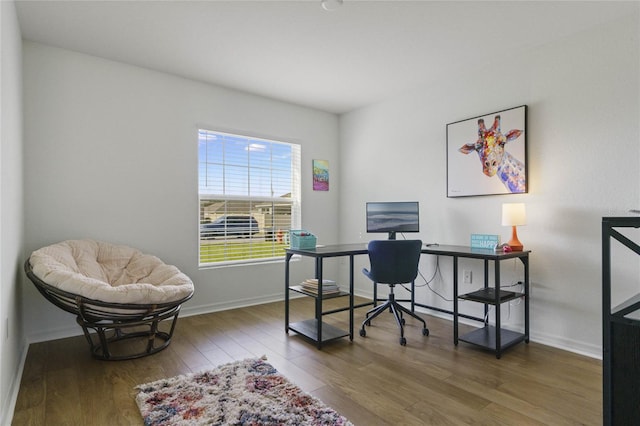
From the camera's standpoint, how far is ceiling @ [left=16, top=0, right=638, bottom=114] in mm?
2527

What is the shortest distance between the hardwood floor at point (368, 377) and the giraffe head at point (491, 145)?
1.64 meters

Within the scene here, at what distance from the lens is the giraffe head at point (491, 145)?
3.28 m

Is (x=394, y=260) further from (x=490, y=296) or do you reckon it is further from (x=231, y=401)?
(x=231, y=401)

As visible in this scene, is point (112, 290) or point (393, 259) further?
point (393, 259)

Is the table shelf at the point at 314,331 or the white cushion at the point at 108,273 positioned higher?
the white cushion at the point at 108,273

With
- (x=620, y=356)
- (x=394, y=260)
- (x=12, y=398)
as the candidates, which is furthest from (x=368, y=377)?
(x=12, y=398)

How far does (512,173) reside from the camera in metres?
3.21

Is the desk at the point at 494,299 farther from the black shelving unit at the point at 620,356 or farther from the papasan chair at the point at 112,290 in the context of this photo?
the papasan chair at the point at 112,290

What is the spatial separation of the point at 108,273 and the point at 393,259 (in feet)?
8.26

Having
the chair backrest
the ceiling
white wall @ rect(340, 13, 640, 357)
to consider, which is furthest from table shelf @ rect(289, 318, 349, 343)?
the ceiling

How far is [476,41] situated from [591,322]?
8.14ft

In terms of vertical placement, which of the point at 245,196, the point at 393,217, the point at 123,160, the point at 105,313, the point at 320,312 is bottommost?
the point at 320,312

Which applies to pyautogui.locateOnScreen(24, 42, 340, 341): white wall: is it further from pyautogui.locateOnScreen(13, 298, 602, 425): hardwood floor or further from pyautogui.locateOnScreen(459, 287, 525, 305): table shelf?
pyautogui.locateOnScreen(459, 287, 525, 305): table shelf

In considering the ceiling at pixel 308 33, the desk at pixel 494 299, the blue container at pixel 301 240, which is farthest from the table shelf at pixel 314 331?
the ceiling at pixel 308 33
